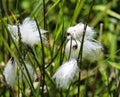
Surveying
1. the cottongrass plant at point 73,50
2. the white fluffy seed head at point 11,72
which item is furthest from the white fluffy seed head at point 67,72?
the white fluffy seed head at point 11,72

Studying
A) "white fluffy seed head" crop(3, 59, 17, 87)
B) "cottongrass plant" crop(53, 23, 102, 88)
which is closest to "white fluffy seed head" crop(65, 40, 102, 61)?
"cottongrass plant" crop(53, 23, 102, 88)

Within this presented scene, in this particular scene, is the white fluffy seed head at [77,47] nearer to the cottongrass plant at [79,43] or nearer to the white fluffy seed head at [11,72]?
the cottongrass plant at [79,43]

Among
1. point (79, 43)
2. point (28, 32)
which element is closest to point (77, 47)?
point (79, 43)

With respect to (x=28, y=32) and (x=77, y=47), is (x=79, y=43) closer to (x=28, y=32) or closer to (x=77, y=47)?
(x=77, y=47)

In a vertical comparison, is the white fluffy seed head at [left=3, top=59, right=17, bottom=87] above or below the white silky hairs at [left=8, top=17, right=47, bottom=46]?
below

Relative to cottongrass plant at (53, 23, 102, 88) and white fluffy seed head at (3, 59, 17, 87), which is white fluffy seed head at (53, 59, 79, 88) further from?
white fluffy seed head at (3, 59, 17, 87)

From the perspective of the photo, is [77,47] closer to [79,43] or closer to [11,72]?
[79,43]

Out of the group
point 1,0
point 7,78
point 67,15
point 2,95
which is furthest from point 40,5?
point 67,15

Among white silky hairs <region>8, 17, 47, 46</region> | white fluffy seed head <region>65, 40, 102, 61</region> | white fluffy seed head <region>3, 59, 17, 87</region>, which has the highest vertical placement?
white silky hairs <region>8, 17, 47, 46</region>

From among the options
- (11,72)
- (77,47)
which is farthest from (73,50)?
(11,72)
